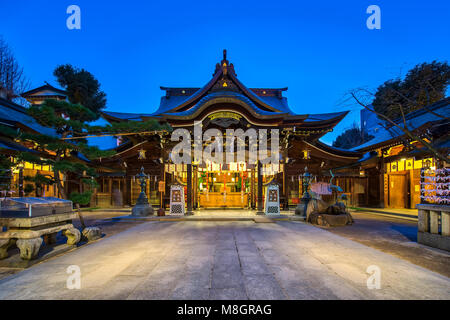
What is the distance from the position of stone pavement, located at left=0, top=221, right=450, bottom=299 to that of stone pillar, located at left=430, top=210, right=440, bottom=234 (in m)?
2.20

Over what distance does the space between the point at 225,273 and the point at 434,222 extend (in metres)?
6.36

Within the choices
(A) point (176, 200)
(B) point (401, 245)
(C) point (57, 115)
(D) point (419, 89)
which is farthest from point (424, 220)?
(C) point (57, 115)

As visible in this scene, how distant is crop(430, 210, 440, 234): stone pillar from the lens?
5.88 m

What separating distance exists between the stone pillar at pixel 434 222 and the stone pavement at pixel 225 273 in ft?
7.23

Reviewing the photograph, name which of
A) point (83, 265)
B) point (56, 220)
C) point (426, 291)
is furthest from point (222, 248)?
point (56, 220)

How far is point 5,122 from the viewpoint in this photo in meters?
11.7

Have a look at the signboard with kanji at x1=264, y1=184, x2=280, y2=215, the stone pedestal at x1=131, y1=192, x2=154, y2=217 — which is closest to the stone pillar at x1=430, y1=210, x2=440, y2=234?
the signboard with kanji at x1=264, y1=184, x2=280, y2=215

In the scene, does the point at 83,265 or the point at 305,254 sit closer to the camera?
the point at 83,265

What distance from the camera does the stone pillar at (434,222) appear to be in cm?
588

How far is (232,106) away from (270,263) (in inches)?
362

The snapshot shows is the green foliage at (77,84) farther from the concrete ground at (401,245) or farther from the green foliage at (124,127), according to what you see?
the concrete ground at (401,245)

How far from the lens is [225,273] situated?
3934 millimetres
